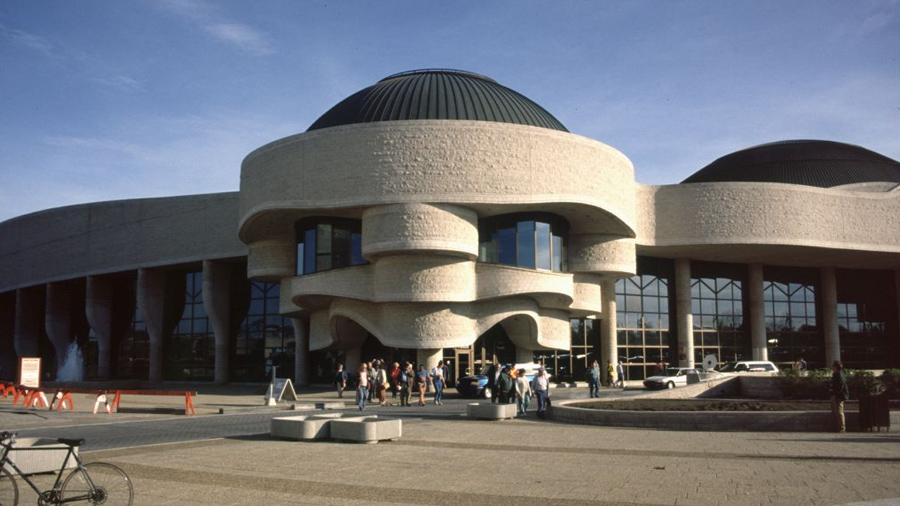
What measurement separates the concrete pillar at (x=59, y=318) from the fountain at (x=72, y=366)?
0.33 meters

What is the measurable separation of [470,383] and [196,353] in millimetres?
26911

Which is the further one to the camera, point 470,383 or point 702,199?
point 702,199

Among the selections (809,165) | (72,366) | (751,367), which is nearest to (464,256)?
(751,367)

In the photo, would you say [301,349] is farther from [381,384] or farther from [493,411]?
[493,411]

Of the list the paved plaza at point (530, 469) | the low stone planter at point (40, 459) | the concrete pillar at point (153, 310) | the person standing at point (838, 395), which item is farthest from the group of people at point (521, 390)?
the concrete pillar at point (153, 310)

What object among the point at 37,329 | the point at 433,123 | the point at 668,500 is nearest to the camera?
the point at 668,500

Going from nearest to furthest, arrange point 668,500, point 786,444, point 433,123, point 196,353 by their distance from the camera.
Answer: point 668,500 → point 786,444 → point 433,123 → point 196,353

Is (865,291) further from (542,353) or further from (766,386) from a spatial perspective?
(766,386)

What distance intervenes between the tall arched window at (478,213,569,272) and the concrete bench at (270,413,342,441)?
22640 mm

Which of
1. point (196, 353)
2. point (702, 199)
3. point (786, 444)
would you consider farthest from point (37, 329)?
point (786, 444)

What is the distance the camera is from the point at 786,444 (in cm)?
1511

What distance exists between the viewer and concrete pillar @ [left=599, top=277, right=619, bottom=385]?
44812mm

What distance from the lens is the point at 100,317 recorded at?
55531 mm

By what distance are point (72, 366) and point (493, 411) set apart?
160 feet
